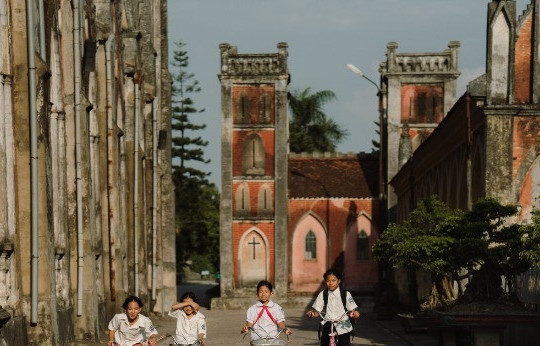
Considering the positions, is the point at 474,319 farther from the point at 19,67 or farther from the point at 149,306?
the point at 149,306

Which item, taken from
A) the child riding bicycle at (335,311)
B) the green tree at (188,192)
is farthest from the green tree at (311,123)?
the child riding bicycle at (335,311)

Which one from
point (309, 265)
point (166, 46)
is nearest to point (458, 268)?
point (166, 46)

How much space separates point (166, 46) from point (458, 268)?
26.4 metres

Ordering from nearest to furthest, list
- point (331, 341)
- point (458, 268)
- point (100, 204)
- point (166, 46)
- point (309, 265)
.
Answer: point (331, 341) < point (458, 268) < point (100, 204) < point (166, 46) < point (309, 265)

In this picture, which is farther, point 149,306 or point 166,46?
point 166,46

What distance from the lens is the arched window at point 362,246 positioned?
214ft

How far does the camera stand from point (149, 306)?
41.6m

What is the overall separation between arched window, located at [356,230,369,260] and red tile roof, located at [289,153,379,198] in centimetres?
205

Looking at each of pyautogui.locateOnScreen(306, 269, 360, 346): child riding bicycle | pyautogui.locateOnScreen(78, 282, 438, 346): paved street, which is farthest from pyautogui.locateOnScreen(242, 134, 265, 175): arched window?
pyautogui.locateOnScreen(306, 269, 360, 346): child riding bicycle

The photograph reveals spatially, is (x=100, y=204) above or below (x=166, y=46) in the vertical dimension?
below

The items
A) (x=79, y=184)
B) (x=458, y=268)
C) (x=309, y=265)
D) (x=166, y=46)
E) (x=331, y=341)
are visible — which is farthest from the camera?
(x=309, y=265)

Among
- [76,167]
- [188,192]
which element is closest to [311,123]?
[188,192]

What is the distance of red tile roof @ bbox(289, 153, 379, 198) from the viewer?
6544 centimetres

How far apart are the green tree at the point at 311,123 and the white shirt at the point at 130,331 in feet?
229
